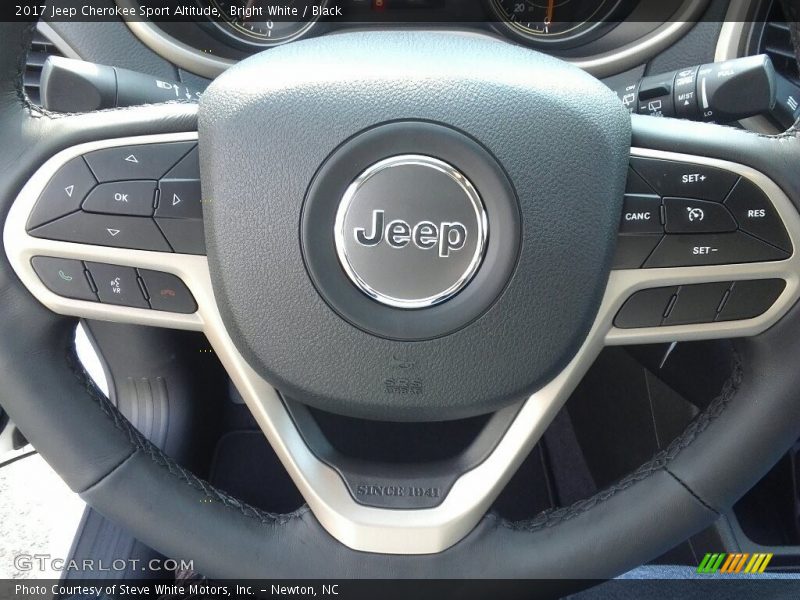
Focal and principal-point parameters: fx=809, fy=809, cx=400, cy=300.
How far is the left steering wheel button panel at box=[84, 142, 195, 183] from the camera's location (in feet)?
2.60

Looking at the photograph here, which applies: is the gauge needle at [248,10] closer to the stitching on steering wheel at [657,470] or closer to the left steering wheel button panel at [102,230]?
the left steering wheel button panel at [102,230]

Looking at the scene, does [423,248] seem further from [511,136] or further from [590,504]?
[590,504]

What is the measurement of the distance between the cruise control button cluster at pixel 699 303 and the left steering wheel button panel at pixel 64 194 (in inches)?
21.5

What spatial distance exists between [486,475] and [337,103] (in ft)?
1.34

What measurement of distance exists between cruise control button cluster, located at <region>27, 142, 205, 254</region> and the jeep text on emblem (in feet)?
0.54

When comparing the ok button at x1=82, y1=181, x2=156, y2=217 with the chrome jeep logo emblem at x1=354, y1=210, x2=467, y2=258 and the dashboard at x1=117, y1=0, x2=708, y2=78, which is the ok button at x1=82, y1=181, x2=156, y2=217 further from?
the dashboard at x1=117, y1=0, x2=708, y2=78

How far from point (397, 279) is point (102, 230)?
11.6 inches

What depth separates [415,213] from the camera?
0.75 meters

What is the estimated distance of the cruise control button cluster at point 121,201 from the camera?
Result: 790 mm

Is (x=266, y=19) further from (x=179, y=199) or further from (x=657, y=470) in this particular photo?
(x=657, y=470)

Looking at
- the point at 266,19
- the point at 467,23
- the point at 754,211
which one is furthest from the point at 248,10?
the point at 754,211
